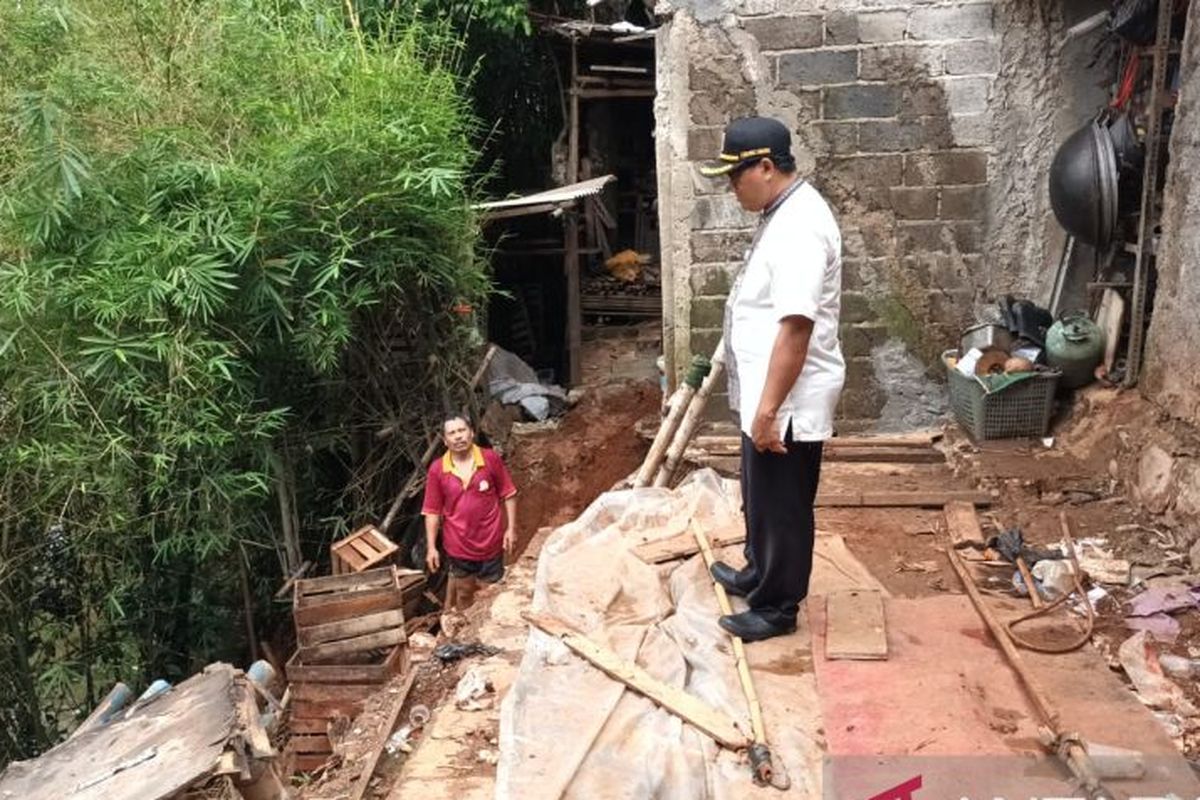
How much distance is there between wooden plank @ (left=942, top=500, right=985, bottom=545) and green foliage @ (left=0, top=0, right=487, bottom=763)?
Result: 132 inches

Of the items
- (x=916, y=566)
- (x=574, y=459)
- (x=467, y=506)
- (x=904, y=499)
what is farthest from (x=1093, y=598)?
(x=574, y=459)

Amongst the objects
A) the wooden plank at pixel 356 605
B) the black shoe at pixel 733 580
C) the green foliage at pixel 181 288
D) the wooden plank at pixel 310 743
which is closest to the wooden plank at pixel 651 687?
the black shoe at pixel 733 580

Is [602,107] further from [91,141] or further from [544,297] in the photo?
[91,141]

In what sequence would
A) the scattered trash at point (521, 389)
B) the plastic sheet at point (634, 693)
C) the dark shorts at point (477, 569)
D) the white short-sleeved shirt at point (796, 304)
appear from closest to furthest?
1. the plastic sheet at point (634, 693)
2. the white short-sleeved shirt at point (796, 304)
3. the dark shorts at point (477, 569)
4. the scattered trash at point (521, 389)

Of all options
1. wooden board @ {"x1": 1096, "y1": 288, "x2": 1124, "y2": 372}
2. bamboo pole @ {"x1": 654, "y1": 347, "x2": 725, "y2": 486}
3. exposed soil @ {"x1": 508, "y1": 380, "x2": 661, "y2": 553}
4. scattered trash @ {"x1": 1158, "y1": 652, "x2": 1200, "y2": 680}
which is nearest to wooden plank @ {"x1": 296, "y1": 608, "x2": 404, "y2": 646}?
bamboo pole @ {"x1": 654, "y1": 347, "x2": 725, "y2": 486}

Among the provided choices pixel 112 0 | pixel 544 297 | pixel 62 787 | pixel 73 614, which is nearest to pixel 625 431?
pixel 544 297

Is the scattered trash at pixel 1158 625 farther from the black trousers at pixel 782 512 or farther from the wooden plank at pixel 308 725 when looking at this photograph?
the wooden plank at pixel 308 725

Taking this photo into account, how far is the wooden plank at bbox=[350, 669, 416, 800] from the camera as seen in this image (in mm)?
3090

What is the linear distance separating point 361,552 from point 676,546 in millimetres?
2836

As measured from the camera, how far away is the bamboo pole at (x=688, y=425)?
16.9 ft

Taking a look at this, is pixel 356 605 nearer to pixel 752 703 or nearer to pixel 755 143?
pixel 752 703

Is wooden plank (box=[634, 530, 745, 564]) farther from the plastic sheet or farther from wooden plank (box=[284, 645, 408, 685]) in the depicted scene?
wooden plank (box=[284, 645, 408, 685])

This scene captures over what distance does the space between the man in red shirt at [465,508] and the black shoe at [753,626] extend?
2438 millimetres

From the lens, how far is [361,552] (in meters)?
6.31
